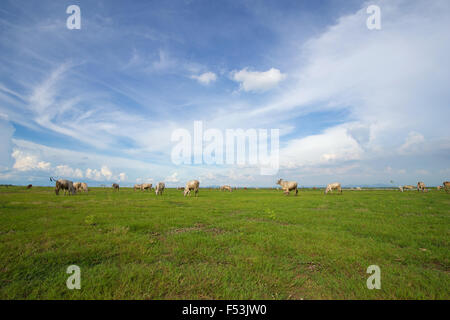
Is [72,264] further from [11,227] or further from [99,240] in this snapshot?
[11,227]

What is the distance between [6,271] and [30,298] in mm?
1694

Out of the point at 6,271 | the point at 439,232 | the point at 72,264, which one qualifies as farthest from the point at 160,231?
the point at 439,232

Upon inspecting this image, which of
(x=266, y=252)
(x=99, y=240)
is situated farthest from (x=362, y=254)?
(x=99, y=240)

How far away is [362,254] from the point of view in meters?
6.13

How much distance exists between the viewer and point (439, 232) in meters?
8.59

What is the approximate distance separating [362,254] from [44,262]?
9162 millimetres

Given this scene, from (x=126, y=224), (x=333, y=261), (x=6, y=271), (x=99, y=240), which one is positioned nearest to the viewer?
(x=6, y=271)

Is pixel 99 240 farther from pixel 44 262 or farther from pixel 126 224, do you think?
pixel 126 224

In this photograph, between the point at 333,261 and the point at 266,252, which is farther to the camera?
the point at 266,252
